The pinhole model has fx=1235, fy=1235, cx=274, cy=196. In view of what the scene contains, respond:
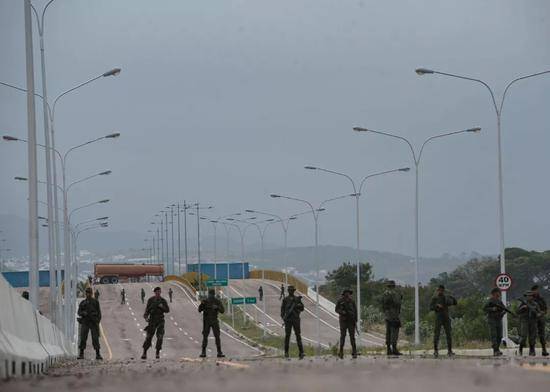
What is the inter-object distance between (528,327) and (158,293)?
7460 mm

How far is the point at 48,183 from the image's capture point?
42312mm

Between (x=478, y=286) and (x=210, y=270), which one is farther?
(x=478, y=286)

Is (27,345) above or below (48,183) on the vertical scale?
below

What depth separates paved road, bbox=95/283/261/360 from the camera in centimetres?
6612

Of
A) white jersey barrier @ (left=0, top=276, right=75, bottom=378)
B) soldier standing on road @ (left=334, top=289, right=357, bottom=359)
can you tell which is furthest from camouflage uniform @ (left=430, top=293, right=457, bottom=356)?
white jersey barrier @ (left=0, top=276, right=75, bottom=378)

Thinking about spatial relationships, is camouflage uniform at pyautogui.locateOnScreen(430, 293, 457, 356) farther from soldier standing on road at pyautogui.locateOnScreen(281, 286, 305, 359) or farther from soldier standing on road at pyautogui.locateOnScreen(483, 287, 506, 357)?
soldier standing on road at pyautogui.locateOnScreen(281, 286, 305, 359)

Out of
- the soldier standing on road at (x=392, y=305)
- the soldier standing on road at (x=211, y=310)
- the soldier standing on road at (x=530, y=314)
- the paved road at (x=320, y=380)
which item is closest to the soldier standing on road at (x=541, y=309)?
the soldier standing on road at (x=530, y=314)

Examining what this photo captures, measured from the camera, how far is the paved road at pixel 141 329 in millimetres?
66125

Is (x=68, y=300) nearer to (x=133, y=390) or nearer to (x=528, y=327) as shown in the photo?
(x=528, y=327)

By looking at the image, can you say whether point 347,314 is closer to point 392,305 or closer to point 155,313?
point 392,305

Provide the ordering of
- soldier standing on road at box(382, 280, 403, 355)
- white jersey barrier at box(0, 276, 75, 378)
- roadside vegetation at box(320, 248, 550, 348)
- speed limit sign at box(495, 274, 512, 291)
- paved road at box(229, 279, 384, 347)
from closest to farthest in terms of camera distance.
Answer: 1. white jersey barrier at box(0, 276, 75, 378)
2. soldier standing on road at box(382, 280, 403, 355)
3. speed limit sign at box(495, 274, 512, 291)
4. roadside vegetation at box(320, 248, 550, 348)
5. paved road at box(229, 279, 384, 347)

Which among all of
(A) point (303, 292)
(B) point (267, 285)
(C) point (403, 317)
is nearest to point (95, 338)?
(C) point (403, 317)

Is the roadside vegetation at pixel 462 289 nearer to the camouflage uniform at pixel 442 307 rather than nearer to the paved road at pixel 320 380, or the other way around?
the camouflage uniform at pixel 442 307

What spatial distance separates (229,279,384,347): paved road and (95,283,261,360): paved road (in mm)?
5023
